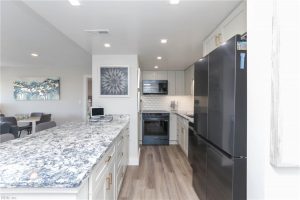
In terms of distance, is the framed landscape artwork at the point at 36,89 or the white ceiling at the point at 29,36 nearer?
the white ceiling at the point at 29,36

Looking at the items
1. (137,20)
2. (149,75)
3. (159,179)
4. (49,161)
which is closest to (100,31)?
(137,20)

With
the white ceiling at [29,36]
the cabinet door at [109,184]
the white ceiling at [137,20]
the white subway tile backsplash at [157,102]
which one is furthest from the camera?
the white subway tile backsplash at [157,102]

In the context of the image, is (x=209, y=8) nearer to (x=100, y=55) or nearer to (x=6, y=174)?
(x=6, y=174)

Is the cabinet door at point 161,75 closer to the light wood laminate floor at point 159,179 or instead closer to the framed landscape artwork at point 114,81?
the framed landscape artwork at point 114,81

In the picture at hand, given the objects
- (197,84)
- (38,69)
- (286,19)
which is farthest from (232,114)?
(38,69)

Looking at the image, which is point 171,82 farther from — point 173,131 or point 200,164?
point 200,164

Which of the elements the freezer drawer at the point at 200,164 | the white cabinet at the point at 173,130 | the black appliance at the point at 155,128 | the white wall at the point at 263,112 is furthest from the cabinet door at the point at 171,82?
the white wall at the point at 263,112

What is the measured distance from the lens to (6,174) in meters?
1.03

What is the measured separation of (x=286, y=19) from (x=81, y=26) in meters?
2.18

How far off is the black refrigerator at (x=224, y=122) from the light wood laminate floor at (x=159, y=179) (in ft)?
2.28

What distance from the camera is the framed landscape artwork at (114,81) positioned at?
4.10 m

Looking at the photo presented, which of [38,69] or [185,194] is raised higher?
[38,69]

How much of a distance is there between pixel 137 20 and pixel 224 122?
1453mm

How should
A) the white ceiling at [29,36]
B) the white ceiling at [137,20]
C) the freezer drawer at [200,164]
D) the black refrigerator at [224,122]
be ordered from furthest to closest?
the white ceiling at [29,36]
the freezer drawer at [200,164]
the white ceiling at [137,20]
the black refrigerator at [224,122]
